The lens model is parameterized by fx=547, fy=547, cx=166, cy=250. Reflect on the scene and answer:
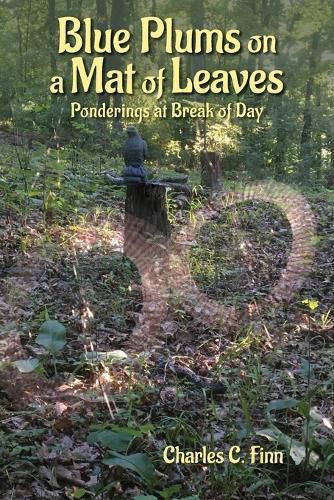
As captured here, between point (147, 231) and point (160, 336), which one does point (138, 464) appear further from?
point (147, 231)

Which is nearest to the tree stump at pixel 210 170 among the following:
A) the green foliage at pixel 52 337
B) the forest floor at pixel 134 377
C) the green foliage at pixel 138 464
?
the forest floor at pixel 134 377

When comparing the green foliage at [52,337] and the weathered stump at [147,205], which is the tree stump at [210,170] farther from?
the green foliage at [52,337]

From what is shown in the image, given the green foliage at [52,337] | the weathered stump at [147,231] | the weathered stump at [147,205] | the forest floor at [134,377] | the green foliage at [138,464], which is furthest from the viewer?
the weathered stump at [147,205]

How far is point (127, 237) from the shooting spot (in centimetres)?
570

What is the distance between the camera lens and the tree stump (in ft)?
32.7

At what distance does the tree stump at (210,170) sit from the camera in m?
9.97

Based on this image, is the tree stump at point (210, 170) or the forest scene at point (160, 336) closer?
the forest scene at point (160, 336)

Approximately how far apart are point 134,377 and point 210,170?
6.91 meters

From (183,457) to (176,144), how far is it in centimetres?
1301

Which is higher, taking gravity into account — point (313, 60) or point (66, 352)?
point (313, 60)

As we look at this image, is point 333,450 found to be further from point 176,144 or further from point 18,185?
point 176,144

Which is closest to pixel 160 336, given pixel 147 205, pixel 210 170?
pixel 147 205

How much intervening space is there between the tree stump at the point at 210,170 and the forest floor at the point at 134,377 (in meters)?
3.53

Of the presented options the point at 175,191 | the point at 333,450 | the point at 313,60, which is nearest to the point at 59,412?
the point at 333,450
